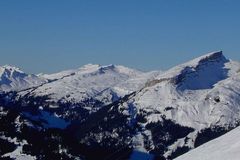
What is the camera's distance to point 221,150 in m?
17.7

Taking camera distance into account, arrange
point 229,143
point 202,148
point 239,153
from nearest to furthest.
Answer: point 239,153
point 229,143
point 202,148

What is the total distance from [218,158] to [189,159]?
72.3 inches

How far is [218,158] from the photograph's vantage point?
55.4ft

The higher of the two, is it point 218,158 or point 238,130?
point 238,130

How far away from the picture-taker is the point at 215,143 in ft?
65.5

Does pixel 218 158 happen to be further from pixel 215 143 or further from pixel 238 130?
pixel 238 130

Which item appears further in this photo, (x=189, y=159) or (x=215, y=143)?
(x=215, y=143)

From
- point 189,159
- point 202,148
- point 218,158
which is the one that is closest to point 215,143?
point 202,148

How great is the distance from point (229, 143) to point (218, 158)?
5.62 ft

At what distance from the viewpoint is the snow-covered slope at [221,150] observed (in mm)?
16797

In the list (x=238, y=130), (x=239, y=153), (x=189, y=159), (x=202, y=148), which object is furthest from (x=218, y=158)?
(x=238, y=130)

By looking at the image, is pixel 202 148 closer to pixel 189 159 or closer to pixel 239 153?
pixel 189 159

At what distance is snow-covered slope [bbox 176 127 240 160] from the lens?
16797 mm

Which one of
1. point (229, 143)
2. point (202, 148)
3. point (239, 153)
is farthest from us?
point (202, 148)
